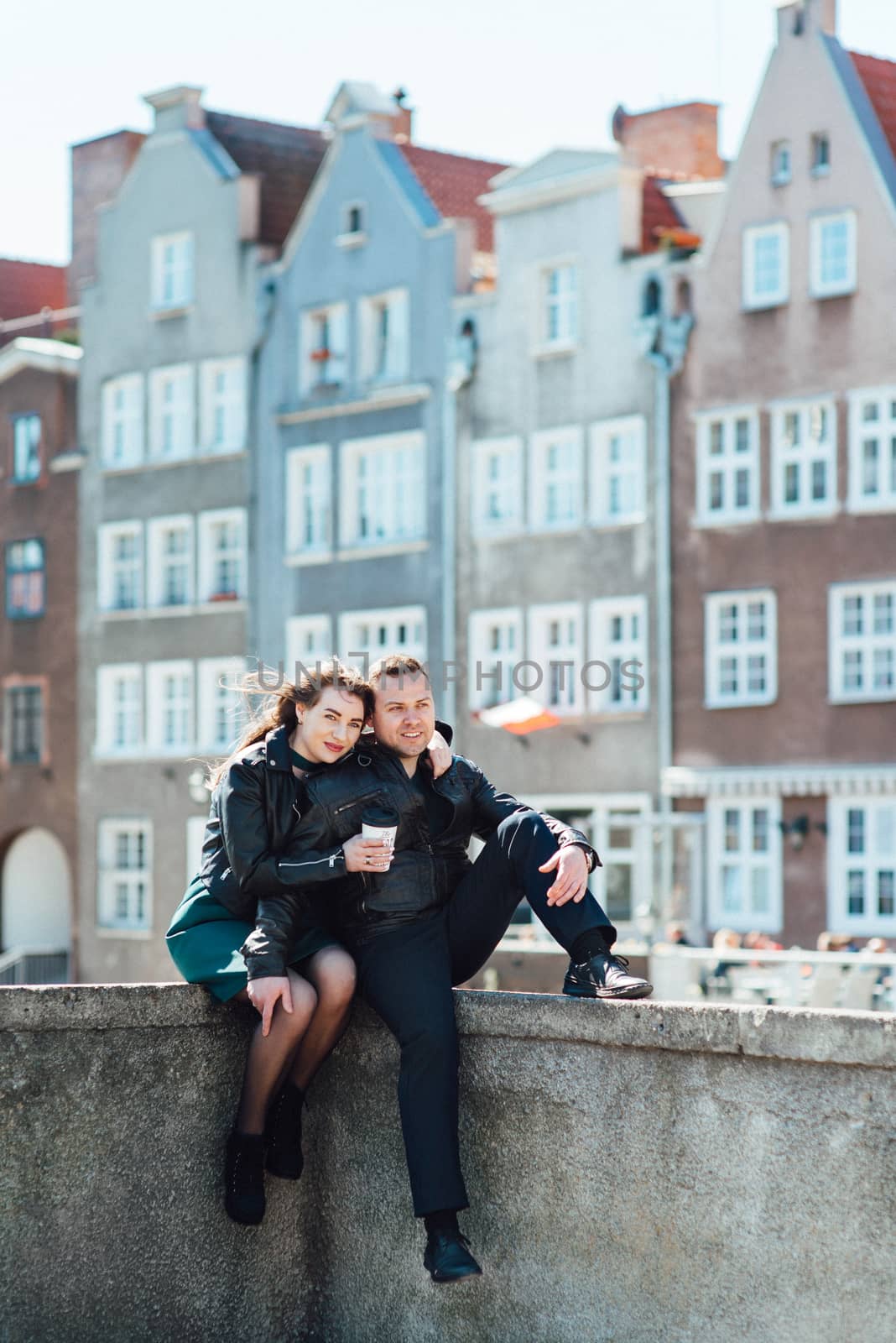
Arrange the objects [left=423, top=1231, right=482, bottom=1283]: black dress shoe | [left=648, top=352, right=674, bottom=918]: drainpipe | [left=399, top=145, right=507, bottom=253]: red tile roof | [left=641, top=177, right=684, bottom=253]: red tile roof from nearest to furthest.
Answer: [left=423, top=1231, right=482, bottom=1283]: black dress shoe, [left=648, top=352, right=674, bottom=918]: drainpipe, [left=641, top=177, right=684, bottom=253]: red tile roof, [left=399, top=145, right=507, bottom=253]: red tile roof

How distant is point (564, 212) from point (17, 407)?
13.4 meters

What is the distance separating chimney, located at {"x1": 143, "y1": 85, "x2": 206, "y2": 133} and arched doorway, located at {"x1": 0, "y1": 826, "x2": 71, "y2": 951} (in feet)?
42.7

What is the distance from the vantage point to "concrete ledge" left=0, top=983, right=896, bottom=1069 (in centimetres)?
526

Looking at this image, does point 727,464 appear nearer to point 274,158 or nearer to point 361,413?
point 361,413

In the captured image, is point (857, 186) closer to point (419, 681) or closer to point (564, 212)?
point (564, 212)

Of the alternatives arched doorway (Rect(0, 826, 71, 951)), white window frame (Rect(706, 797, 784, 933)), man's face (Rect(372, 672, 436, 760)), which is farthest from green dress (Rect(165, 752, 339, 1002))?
arched doorway (Rect(0, 826, 71, 951))

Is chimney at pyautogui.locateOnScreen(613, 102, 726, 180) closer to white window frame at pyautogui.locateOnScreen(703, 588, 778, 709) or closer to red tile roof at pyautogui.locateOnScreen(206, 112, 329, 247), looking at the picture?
red tile roof at pyautogui.locateOnScreen(206, 112, 329, 247)

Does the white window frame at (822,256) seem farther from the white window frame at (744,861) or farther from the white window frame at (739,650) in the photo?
the white window frame at (744,861)

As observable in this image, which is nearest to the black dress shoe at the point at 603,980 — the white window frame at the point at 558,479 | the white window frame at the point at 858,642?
the white window frame at the point at 858,642

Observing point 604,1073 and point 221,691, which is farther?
point 221,691

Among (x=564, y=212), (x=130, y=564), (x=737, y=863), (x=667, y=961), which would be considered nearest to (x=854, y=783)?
(x=737, y=863)

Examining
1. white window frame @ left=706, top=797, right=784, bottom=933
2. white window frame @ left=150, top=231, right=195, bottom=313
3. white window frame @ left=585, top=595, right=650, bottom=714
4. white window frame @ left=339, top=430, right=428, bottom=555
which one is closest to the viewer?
white window frame @ left=706, top=797, right=784, bottom=933

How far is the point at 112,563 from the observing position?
4325 centimetres

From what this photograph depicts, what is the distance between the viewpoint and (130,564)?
42938 millimetres
